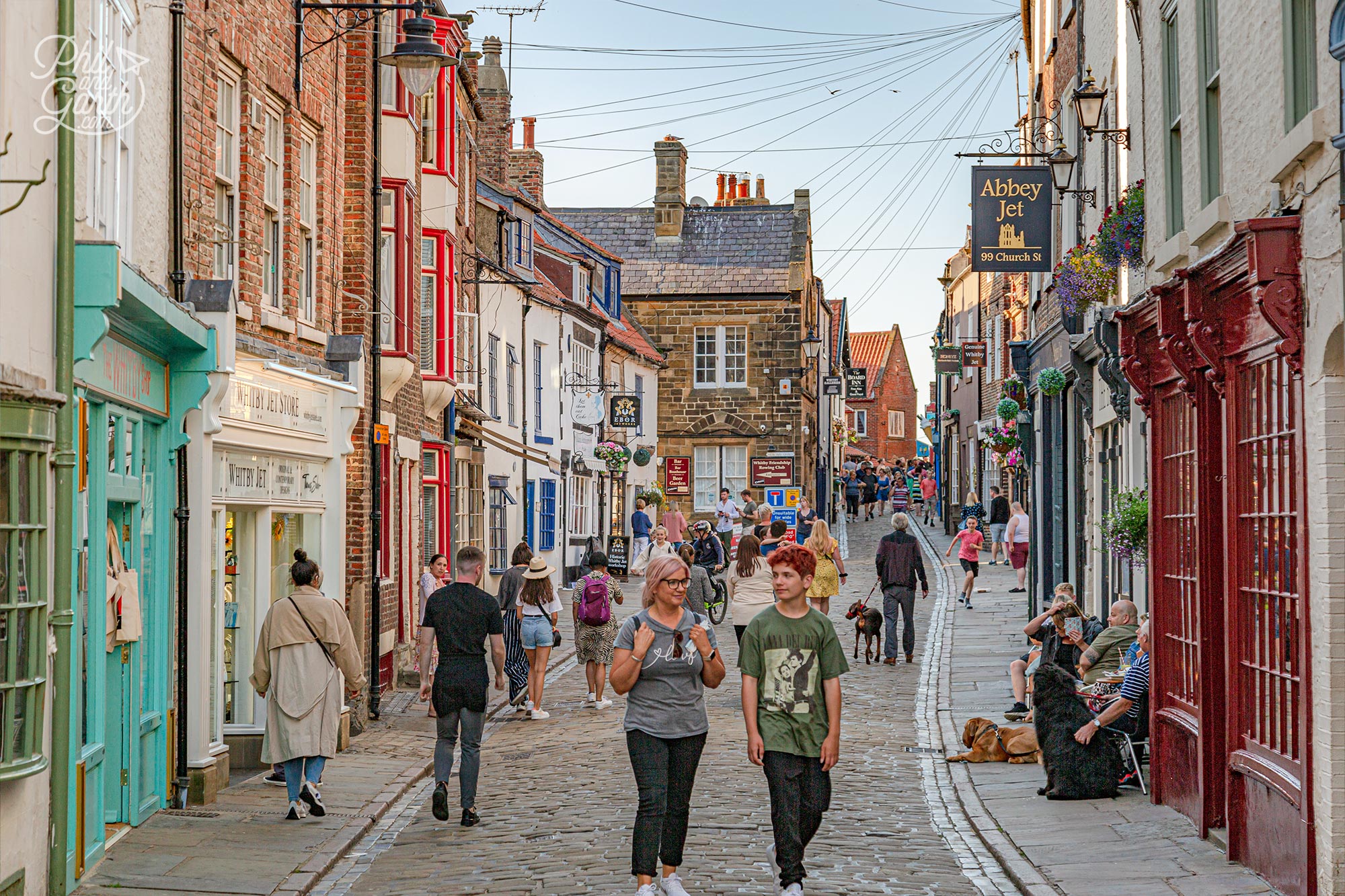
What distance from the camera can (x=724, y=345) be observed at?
50906 mm

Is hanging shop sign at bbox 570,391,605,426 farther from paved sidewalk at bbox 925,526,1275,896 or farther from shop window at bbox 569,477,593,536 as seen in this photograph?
paved sidewalk at bbox 925,526,1275,896

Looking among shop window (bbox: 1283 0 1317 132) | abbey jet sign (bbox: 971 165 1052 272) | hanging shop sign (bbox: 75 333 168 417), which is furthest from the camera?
abbey jet sign (bbox: 971 165 1052 272)

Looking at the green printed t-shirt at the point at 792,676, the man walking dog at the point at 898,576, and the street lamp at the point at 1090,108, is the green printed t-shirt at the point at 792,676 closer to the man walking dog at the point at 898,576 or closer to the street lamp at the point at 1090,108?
the street lamp at the point at 1090,108

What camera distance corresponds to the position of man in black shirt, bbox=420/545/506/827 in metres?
10.8

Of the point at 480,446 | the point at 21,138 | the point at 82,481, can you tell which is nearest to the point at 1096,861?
the point at 82,481

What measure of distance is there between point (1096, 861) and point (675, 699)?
2.94 m

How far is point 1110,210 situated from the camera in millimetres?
13977

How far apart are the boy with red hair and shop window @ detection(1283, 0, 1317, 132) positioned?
3463 mm

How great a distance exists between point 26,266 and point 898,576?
1349 cm

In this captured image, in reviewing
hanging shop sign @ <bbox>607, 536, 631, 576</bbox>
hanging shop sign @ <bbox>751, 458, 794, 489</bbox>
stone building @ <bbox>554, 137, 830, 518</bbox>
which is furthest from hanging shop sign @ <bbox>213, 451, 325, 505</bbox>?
stone building @ <bbox>554, 137, 830, 518</bbox>

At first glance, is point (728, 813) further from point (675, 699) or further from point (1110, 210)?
point (1110, 210)

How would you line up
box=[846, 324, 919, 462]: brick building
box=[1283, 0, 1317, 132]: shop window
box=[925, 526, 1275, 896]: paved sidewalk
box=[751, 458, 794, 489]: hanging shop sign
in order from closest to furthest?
box=[1283, 0, 1317, 132]: shop window
box=[925, 526, 1275, 896]: paved sidewalk
box=[751, 458, 794, 489]: hanging shop sign
box=[846, 324, 919, 462]: brick building

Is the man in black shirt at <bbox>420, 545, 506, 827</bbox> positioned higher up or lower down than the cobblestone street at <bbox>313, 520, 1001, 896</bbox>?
higher up

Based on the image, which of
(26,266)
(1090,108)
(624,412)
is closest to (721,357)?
(624,412)
